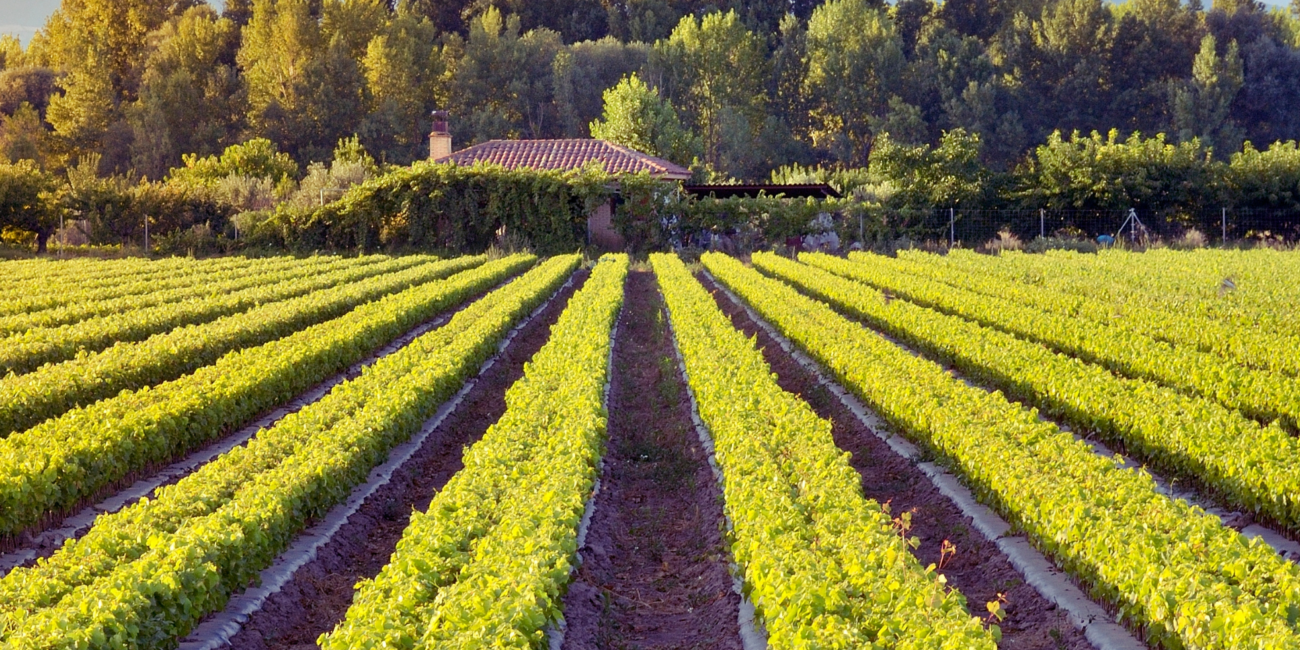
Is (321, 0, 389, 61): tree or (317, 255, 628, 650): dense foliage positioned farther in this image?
(321, 0, 389, 61): tree

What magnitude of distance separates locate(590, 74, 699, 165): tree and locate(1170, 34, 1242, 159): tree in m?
25.6

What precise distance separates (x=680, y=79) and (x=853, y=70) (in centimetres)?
986

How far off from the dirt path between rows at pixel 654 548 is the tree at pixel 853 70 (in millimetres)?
56525

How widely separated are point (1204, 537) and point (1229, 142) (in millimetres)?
62366

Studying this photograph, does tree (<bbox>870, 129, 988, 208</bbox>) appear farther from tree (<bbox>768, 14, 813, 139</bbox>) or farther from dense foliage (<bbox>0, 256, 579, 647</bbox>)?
tree (<bbox>768, 14, 813, 139</bbox>)

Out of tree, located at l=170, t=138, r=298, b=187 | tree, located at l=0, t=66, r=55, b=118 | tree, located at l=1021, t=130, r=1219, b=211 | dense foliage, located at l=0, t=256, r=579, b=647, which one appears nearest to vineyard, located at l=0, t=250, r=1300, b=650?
dense foliage, located at l=0, t=256, r=579, b=647

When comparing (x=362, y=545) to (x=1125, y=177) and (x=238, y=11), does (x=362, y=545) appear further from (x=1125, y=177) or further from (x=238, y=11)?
(x=238, y=11)

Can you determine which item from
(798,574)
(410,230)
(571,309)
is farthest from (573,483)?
(410,230)

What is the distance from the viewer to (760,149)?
68.6 meters

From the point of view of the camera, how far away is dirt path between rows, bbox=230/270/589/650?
696cm

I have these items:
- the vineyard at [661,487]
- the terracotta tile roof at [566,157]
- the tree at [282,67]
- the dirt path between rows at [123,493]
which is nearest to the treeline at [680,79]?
the tree at [282,67]

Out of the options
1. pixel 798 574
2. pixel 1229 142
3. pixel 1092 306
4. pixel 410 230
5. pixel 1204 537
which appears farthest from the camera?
pixel 1229 142

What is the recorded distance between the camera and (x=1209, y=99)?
61.3 metres

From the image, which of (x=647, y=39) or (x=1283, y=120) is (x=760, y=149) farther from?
(x=1283, y=120)
